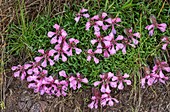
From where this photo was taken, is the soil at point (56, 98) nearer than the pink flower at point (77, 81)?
No

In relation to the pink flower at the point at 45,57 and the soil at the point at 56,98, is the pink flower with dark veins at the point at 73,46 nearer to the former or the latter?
the pink flower at the point at 45,57

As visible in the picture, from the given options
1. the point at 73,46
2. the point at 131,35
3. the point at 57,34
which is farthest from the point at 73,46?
the point at 131,35

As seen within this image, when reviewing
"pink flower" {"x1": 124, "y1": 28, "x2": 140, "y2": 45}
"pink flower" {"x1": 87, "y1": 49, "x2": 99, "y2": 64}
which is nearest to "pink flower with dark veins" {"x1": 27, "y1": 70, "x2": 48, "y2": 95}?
"pink flower" {"x1": 87, "y1": 49, "x2": 99, "y2": 64}

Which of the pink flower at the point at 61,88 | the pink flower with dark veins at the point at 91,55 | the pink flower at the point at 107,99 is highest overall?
the pink flower with dark veins at the point at 91,55

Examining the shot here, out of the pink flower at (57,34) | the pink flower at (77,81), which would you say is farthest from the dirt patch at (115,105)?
the pink flower at (57,34)

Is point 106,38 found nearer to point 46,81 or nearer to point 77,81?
point 77,81

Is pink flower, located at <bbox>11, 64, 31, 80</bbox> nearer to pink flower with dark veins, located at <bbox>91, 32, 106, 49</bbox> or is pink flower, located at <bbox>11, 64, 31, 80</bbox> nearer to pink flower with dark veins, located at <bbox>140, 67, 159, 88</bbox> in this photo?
pink flower with dark veins, located at <bbox>91, 32, 106, 49</bbox>

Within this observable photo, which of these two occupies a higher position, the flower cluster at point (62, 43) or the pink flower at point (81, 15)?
the pink flower at point (81, 15)
